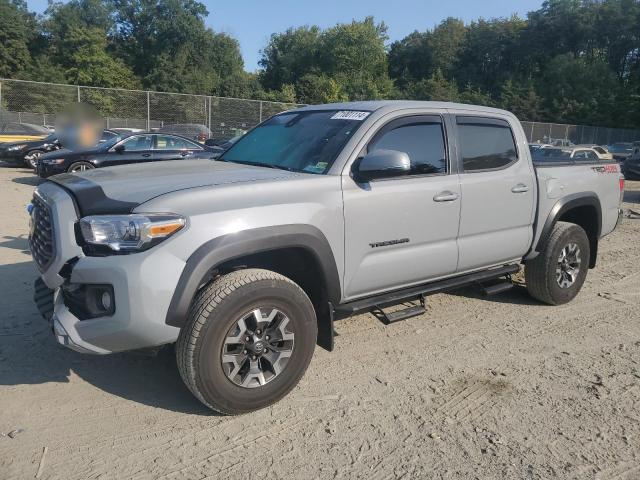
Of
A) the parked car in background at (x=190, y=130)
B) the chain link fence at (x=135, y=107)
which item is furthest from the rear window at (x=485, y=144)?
the parked car in background at (x=190, y=130)

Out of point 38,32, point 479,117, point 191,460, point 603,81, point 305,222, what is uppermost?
point 38,32

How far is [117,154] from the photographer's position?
13.0 meters

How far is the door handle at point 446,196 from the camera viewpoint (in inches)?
158

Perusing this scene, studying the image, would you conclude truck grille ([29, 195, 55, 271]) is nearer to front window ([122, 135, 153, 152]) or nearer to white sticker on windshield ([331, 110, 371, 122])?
white sticker on windshield ([331, 110, 371, 122])

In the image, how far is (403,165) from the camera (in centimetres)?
348

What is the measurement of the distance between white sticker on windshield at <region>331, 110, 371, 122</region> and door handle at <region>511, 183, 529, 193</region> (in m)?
1.58

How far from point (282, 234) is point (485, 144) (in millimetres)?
2290

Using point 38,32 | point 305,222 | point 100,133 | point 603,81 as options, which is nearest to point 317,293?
point 305,222

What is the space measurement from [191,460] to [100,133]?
48.8ft

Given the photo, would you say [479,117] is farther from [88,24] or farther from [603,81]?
[88,24]

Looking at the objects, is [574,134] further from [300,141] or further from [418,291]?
[300,141]

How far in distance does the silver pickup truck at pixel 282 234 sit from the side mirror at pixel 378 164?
1 cm

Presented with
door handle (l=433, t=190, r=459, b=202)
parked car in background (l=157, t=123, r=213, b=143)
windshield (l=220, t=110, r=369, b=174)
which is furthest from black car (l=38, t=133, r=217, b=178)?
parked car in background (l=157, t=123, r=213, b=143)

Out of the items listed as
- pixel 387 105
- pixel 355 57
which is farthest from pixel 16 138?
pixel 355 57
